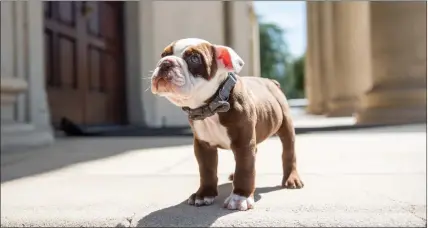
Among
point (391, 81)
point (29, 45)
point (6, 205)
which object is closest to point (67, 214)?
point (6, 205)

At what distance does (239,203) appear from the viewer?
705 millimetres

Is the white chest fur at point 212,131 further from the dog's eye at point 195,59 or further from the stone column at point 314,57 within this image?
the stone column at point 314,57

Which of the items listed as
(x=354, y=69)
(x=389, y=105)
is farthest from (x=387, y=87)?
(x=354, y=69)

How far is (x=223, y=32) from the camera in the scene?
5.64 m

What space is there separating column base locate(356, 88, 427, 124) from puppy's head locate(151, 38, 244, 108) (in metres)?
2.61

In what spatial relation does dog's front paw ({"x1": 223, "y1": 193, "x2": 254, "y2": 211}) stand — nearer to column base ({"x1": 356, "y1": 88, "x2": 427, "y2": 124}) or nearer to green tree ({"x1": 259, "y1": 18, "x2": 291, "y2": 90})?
green tree ({"x1": 259, "y1": 18, "x2": 291, "y2": 90})

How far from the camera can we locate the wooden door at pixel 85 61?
370 cm

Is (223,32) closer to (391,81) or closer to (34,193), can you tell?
(391,81)

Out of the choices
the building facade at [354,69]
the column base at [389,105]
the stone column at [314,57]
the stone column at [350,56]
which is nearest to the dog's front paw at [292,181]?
the building facade at [354,69]

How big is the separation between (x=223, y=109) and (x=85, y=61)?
372cm

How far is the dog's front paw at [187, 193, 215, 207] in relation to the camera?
0.75 metres

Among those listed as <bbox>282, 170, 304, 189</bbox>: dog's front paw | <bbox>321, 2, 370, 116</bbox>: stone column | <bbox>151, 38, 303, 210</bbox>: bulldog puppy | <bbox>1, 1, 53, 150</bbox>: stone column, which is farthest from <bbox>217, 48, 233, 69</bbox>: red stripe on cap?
<bbox>321, 2, 370, 116</bbox>: stone column

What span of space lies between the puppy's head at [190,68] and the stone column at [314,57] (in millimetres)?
8676

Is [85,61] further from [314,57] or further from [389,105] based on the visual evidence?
[314,57]
